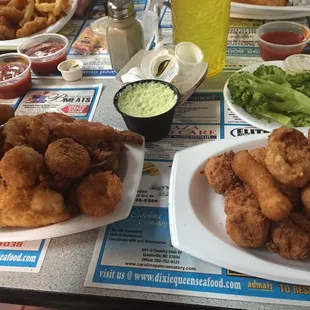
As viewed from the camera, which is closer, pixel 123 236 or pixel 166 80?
pixel 123 236

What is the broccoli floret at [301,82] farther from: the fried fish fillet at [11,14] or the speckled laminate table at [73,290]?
the fried fish fillet at [11,14]

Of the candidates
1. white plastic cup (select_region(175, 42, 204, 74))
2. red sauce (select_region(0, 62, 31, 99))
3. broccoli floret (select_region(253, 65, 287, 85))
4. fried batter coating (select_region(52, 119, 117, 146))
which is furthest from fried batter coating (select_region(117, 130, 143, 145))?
red sauce (select_region(0, 62, 31, 99))

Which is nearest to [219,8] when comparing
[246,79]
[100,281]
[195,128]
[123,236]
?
[246,79]

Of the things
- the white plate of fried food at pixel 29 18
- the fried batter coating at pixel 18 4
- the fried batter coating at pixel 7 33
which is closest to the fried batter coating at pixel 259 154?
the white plate of fried food at pixel 29 18

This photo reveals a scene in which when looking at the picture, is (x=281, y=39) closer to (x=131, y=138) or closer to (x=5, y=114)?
(x=131, y=138)

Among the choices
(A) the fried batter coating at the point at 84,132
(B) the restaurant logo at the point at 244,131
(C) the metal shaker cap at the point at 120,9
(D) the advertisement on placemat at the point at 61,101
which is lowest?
(B) the restaurant logo at the point at 244,131

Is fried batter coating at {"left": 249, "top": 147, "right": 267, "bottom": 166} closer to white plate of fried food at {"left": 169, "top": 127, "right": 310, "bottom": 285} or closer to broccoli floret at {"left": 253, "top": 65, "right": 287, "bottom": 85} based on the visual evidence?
white plate of fried food at {"left": 169, "top": 127, "right": 310, "bottom": 285}

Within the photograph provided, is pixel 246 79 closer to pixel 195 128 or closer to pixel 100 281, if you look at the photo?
pixel 195 128
